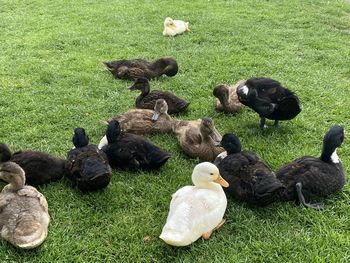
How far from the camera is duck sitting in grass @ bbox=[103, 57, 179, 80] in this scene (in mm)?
8555

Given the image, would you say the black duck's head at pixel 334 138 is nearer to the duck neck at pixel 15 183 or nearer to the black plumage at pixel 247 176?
the black plumage at pixel 247 176

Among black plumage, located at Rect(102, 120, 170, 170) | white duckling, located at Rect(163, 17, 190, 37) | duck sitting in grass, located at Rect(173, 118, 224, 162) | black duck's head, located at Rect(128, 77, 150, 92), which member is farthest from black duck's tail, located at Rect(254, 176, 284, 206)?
white duckling, located at Rect(163, 17, 190, 37)

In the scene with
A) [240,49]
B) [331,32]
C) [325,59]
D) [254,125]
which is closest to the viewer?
[254,125]

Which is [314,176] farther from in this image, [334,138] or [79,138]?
[79,138]

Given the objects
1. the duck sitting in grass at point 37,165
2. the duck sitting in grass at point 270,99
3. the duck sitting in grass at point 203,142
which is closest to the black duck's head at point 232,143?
the duck sitting in grass at point 203,142

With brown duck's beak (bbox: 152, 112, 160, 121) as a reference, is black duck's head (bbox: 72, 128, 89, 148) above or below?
above

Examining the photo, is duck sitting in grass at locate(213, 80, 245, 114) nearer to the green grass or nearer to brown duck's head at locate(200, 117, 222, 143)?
the green grass

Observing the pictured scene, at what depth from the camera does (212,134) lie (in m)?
5.76

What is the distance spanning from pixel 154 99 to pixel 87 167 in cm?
244

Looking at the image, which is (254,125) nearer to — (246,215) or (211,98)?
(211,98)

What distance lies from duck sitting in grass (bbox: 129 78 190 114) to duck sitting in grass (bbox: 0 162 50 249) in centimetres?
277

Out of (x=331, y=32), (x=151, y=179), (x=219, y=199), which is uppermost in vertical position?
(x=219, y=199)

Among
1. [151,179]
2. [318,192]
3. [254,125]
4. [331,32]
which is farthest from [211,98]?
[331,32]

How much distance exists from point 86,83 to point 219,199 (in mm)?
4761
